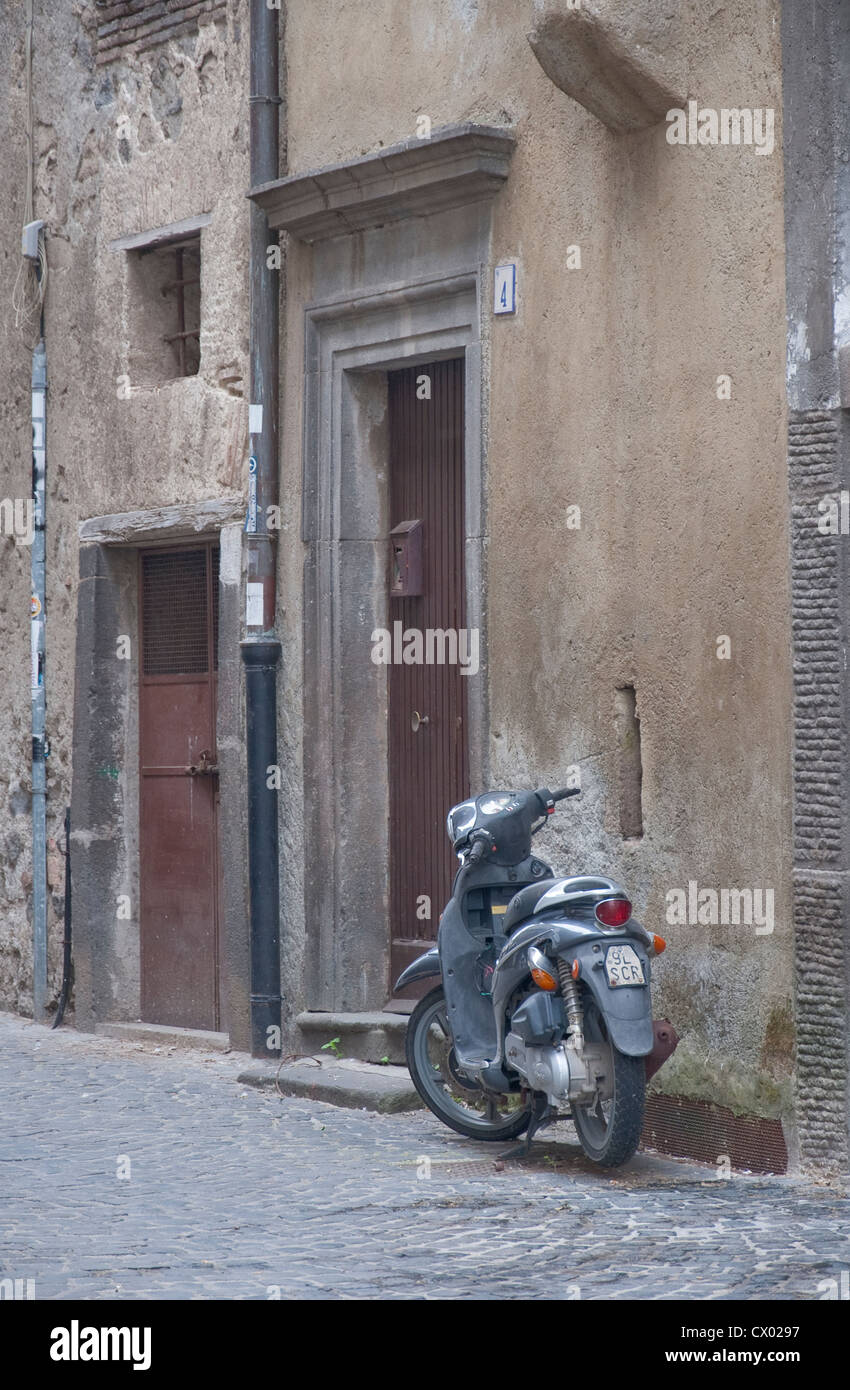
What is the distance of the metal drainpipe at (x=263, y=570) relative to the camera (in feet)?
31.3

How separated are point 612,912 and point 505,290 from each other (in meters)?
2.94

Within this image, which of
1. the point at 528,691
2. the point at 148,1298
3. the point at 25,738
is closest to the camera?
the point at 148,1298

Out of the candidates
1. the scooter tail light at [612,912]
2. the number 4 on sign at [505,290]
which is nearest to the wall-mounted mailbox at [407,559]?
the number 4 on sign at [505,290]

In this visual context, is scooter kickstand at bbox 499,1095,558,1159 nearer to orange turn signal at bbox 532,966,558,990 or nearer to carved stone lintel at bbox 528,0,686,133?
orange turn signal at bbox 532,966,558,990

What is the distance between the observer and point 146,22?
10438 millimetres

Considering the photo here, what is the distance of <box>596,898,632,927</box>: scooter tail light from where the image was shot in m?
6.62

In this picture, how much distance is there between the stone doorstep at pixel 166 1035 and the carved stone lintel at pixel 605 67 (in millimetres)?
4847

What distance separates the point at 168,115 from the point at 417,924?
4371 millimetres

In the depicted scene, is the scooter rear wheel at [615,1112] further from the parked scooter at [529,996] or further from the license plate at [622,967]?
the license plate at [622,967]

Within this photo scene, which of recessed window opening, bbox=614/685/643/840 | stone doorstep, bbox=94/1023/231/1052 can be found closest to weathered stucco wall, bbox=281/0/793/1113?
recessed window opening, bbox=614/685/643/840

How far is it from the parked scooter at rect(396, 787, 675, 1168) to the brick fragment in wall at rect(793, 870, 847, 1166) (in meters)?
0.50

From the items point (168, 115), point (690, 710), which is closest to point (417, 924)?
point (690, 710)

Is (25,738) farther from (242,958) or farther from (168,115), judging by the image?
(168,115)

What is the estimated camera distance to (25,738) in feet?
37.5
